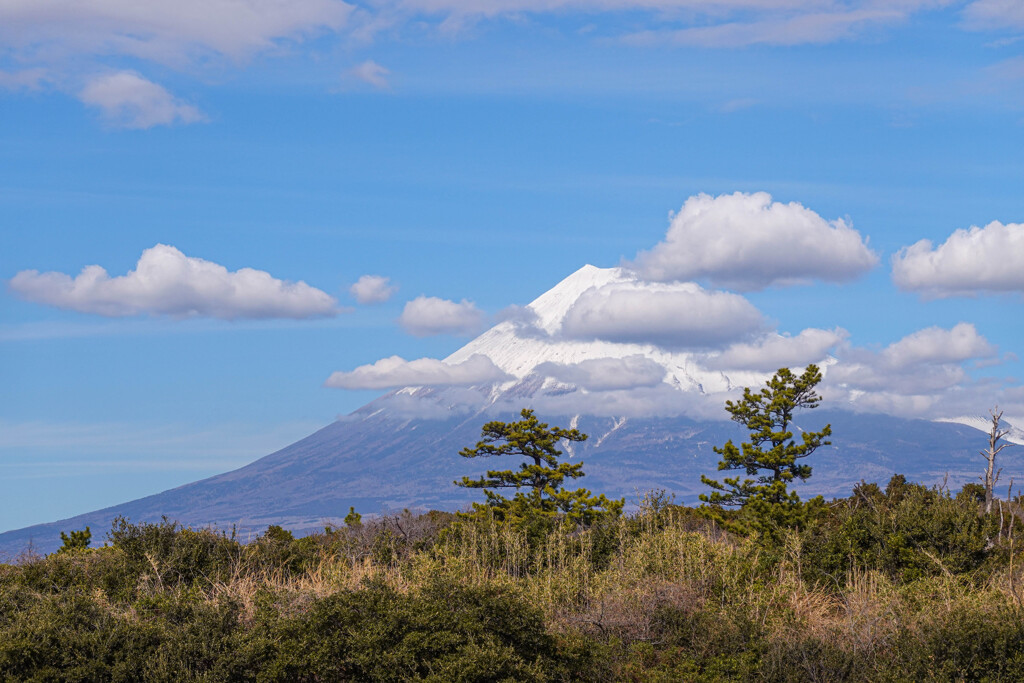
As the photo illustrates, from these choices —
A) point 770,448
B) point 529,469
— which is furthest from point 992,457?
point 529,469

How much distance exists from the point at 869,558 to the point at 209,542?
35.8 ft

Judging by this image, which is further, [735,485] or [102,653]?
[735,485]

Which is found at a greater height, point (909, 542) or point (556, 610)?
point (909, 542)

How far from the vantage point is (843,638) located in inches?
454

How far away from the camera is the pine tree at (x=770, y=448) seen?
34.6 m

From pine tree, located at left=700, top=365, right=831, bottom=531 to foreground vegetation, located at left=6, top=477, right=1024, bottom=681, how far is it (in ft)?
56.8

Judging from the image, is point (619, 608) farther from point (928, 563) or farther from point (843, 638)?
point (928, 563)

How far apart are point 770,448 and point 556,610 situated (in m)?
24.0

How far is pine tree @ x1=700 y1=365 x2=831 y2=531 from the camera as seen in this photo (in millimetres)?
34594

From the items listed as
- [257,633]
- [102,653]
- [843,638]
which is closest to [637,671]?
[843,638]

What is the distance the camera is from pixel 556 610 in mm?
13727

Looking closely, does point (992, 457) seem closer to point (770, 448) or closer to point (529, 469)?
point (770, 448)

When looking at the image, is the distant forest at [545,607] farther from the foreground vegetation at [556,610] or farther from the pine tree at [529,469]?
the pine tree at [529,469]

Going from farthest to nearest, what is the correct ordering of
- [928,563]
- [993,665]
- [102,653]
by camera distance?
[928,563] < [102,653] < [993,665]
